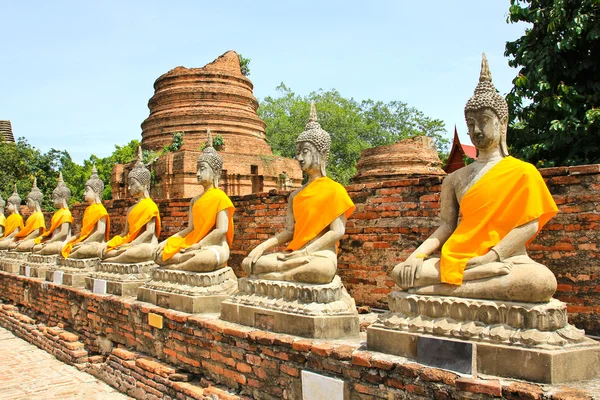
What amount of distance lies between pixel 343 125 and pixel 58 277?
24.5 metres

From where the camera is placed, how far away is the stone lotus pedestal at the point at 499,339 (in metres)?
3.16

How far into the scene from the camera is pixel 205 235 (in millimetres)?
6586

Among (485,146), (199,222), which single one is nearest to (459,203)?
(485,146)

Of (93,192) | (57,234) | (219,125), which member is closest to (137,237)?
(93,192)

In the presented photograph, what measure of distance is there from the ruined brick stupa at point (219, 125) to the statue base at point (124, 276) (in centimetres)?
690

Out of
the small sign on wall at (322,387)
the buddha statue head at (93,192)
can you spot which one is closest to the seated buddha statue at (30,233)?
the buddha statue head at (93,192)

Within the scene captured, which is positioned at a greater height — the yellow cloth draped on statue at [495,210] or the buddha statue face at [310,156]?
the buddha statue face at [310,156]

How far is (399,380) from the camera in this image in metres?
3.62

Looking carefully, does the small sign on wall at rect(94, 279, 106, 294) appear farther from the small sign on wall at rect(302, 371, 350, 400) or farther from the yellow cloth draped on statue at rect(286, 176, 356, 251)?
the small sign on wall at rect(302, 371, 350, 400)

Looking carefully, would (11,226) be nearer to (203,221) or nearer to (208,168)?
(208,168)

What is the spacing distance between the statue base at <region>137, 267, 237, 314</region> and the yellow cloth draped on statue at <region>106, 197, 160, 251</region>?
1.61 m

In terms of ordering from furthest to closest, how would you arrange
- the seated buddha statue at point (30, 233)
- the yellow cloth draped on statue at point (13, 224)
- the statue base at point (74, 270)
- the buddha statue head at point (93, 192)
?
the yellow cloth draped on statue at point (13, 224) → the seated buddha statue at point (30, 233) → the buddha statue head at point (93, 192) → the statue base at point (74, 270)

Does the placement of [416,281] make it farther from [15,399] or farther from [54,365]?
[54,365]

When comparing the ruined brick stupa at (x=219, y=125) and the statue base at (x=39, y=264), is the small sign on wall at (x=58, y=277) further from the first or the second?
the ruined brick stupa at (x=219, y=125)
